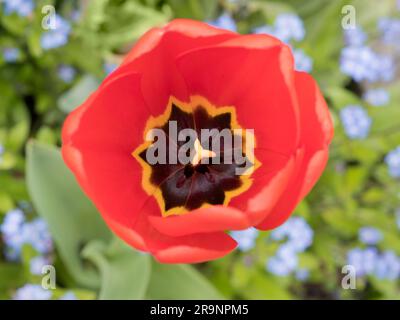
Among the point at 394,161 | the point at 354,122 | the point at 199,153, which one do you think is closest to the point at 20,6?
the point at 199,153

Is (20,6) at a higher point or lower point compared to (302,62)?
higher

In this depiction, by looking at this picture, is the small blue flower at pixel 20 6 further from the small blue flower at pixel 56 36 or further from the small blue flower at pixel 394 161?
the small blue flower at pixel 394 161

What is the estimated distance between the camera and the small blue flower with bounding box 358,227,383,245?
5.26 ft

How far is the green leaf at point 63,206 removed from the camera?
121 centimetres

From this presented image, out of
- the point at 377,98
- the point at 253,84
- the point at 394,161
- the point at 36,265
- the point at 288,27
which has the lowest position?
the point at 36,265

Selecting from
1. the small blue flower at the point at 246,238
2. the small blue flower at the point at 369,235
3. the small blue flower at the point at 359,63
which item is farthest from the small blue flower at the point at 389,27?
the small blue flower at the point at 246,238

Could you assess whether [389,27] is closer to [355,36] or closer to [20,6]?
[355,36]

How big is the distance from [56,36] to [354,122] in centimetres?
87

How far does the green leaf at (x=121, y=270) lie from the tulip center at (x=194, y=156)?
0.78 feet

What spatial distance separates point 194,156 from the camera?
954 millimetres

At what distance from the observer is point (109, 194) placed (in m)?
0.81

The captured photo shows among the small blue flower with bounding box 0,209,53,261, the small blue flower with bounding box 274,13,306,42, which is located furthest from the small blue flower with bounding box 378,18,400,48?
the small blue flower with bounding box 0,209,53,261

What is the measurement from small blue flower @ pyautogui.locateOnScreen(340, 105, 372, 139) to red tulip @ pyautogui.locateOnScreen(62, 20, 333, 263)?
63 cm

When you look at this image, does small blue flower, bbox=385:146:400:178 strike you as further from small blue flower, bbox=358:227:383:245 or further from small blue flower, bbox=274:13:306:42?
small blue flower, bbox=274:13:306:42
